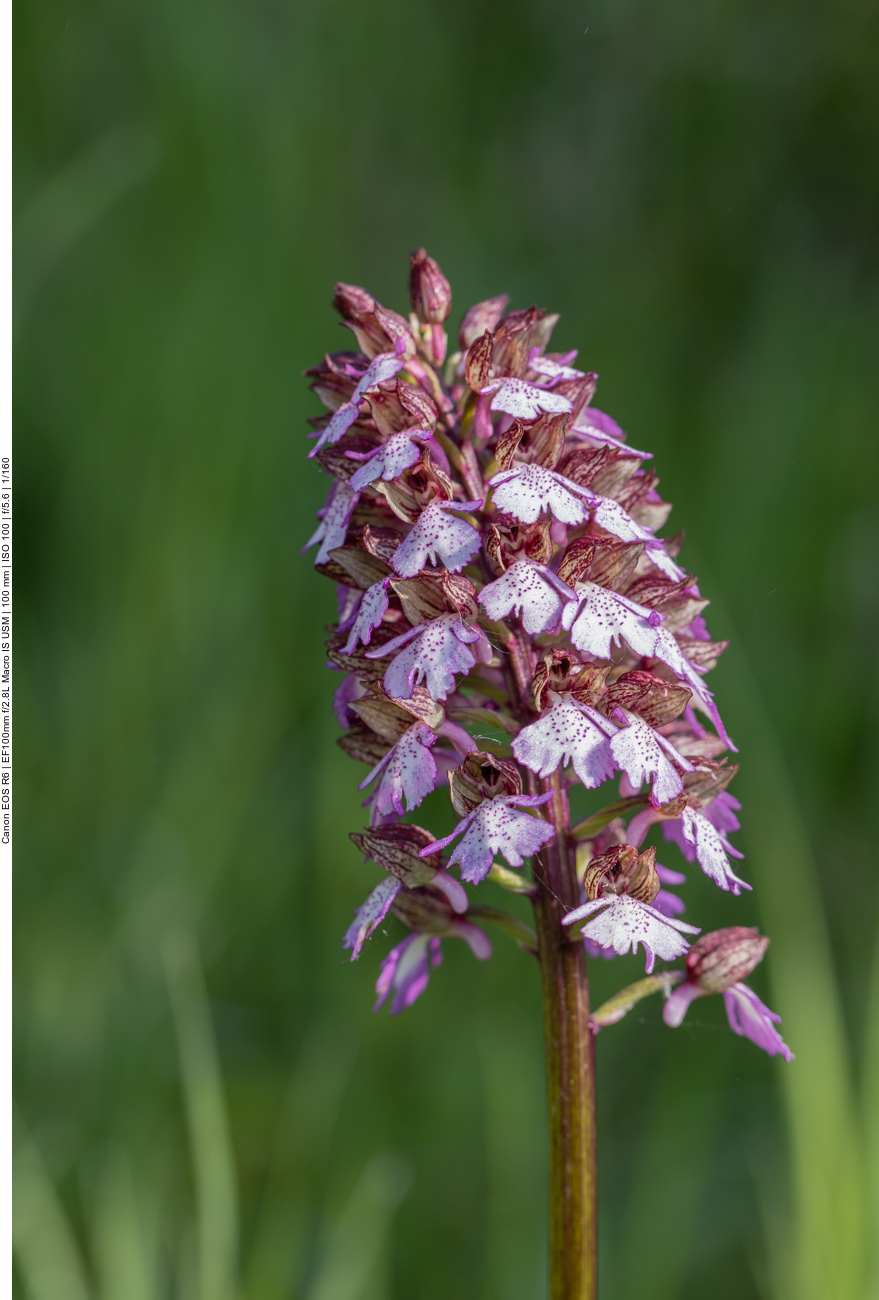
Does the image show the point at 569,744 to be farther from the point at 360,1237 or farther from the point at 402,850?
the point at 360,1237

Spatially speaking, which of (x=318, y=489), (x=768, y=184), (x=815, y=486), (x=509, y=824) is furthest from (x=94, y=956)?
(x=768, y=184)

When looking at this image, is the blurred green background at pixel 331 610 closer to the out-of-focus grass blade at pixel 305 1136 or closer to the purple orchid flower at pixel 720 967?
the out-of-focus grass blade at pixel 305 1136

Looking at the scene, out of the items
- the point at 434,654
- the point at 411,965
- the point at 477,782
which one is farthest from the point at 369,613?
the point at 411,965

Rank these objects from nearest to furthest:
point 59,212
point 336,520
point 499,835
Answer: point 499,835, point 336,520, point 59,212

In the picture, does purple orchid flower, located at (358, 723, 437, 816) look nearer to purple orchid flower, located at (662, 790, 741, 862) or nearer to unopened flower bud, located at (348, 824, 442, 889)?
unopened flower bud, located at (348, 824, 442, 889)

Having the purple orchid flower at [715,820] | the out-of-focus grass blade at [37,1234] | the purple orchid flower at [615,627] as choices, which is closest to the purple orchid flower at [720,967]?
the purple orchid flower at [715,820]

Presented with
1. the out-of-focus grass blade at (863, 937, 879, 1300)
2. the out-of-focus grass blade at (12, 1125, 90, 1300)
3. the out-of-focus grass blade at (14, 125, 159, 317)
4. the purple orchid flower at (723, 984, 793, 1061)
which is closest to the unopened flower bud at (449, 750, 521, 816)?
the purple orchid flower at (723, 984, 793, 1061)
